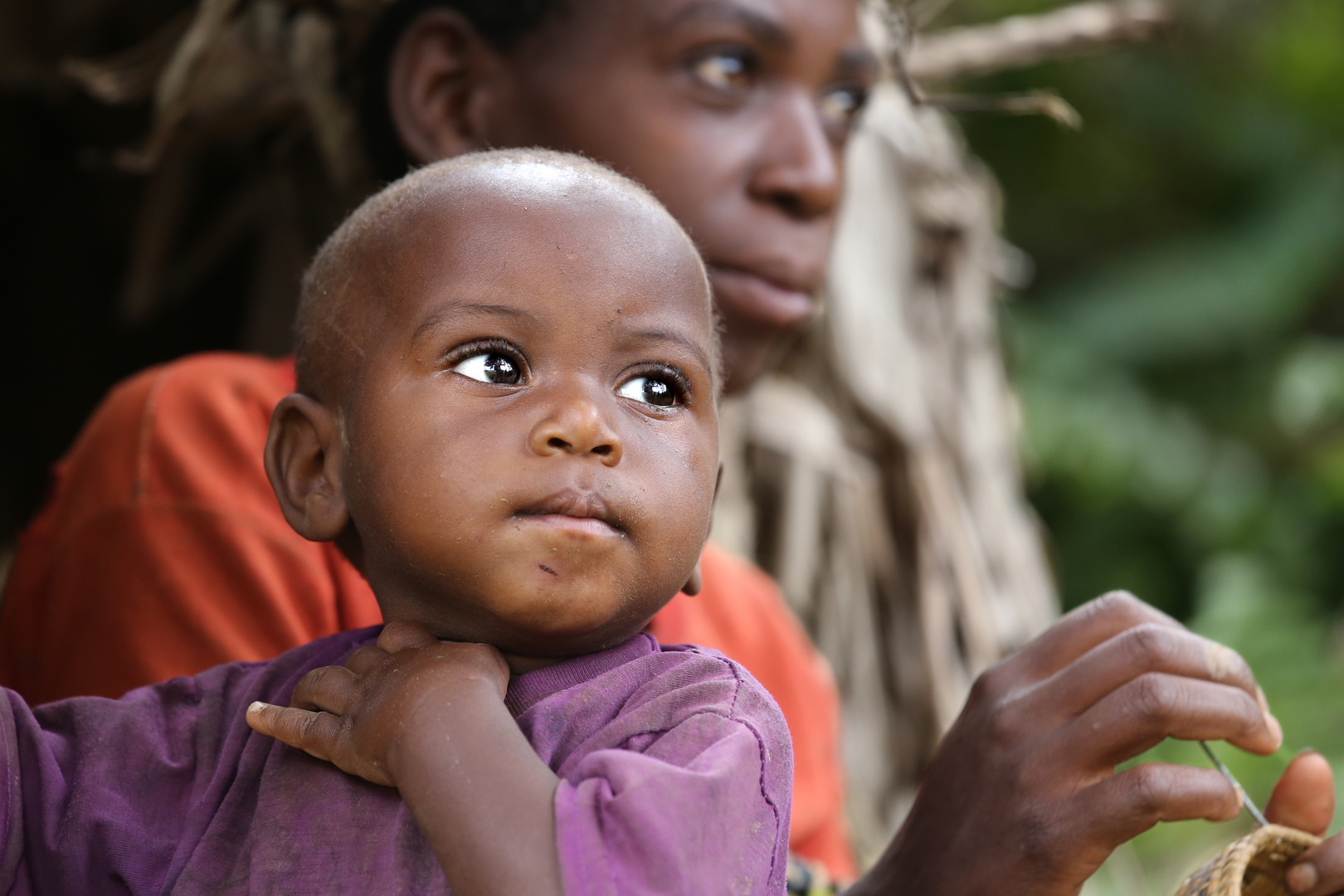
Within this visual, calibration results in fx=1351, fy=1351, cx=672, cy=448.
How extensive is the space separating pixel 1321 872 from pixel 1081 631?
0.29 m

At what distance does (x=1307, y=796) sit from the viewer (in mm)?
1288

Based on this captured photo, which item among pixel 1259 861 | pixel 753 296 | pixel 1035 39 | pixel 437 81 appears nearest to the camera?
pixel 1259 861

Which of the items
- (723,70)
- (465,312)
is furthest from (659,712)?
(723,70)

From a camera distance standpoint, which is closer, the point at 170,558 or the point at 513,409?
the point at 513,409

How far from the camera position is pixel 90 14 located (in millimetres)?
2482

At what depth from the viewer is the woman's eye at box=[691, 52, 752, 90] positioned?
1.74 metres

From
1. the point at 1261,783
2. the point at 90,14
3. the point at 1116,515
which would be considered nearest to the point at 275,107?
the point at 90,14

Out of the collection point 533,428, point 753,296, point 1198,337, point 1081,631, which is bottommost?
point 1198,337

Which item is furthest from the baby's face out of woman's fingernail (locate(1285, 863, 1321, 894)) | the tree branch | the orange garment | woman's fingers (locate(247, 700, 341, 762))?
the tree branch

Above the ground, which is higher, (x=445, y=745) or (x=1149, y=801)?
(x=445, y=745)

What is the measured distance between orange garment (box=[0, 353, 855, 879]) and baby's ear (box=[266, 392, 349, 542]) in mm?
284

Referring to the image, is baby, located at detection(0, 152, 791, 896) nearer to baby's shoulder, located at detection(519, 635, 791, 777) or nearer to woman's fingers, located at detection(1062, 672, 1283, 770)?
baby's shoulder, located at detection(519, 635, 791, 777)

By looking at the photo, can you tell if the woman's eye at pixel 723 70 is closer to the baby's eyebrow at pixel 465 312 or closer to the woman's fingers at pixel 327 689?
the baby's eyebrow at pixel 465 312

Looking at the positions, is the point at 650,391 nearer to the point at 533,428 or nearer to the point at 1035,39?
the point at 533,428
